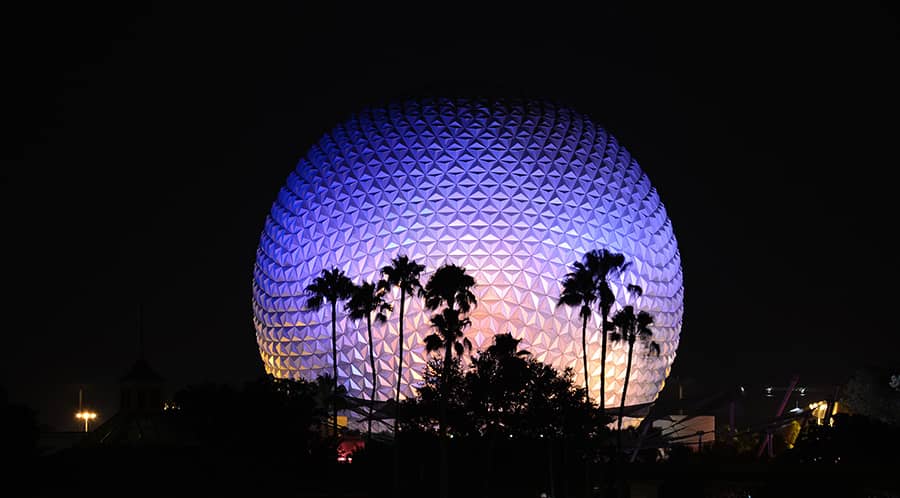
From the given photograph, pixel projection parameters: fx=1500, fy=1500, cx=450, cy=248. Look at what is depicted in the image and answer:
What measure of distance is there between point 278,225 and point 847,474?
30046 mm

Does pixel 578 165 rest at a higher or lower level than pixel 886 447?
higher

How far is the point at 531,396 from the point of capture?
5606cm

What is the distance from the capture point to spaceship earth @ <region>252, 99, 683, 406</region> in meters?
65.8

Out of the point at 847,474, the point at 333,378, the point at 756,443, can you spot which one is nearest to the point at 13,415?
the point at 333,378

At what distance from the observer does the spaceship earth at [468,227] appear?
2591 inches

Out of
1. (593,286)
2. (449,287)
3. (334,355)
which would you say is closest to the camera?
(449,287)

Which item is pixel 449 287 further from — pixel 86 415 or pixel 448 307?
pixel 86 415

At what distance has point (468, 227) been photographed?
66000 millimetres

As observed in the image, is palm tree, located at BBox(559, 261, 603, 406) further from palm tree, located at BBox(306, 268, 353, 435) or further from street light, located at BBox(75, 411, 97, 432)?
street light, located at BBox(75, 411, 97, 432)

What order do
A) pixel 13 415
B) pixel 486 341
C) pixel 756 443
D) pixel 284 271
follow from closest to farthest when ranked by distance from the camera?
pixel 13 415 < pixel 486 341 < pixel 284 271 < pixel 756 443

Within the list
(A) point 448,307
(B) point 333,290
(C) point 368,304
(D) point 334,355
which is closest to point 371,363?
(D) point 334,355

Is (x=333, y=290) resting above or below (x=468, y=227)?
below

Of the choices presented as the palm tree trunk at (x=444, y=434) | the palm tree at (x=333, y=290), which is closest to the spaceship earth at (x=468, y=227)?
the palm tree at (x=333, y=290)

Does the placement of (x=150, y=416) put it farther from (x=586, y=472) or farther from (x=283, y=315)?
(x=586, y=472)
